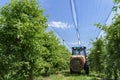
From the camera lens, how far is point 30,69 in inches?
477

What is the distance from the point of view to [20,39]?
37.1ft

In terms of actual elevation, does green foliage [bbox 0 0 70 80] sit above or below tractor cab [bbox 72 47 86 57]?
below

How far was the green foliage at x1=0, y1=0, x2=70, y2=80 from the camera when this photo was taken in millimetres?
11023

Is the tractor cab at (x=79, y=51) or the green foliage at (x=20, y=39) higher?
the tractor cab at (x=79, y=51)

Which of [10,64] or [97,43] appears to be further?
[97,43]

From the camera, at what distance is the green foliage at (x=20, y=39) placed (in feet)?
36.2

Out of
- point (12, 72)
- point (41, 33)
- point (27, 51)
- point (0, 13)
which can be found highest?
point (0, 13)

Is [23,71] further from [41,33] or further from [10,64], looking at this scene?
[41,33]

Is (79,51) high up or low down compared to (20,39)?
up

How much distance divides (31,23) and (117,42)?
12.8 feet

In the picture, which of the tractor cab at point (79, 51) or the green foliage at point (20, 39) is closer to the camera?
the green foliage at point (20, 39)

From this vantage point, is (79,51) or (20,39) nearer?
(20,39)

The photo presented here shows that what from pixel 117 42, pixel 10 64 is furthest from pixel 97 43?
pixel 10 64

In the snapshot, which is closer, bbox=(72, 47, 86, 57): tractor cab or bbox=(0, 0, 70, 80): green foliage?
bbox=(0, 0, 70, 80): green foliage
